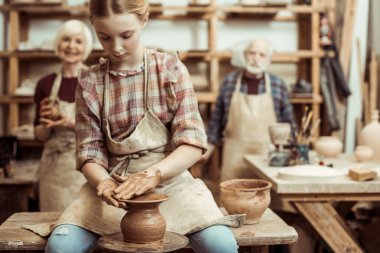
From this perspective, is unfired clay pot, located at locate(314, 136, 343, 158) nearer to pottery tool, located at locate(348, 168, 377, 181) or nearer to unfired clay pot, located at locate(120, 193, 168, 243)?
pottery tool, located at locate(348, 168, 377, 181)

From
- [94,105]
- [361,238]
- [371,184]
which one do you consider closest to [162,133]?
[94,105]

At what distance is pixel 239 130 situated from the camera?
16.6 ft

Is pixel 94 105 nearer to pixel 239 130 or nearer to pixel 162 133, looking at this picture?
pixel 162 133

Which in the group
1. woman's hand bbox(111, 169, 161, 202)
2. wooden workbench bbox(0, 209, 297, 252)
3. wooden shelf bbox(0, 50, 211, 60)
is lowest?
wooden workbench bbox(0, 209, 297, 252)

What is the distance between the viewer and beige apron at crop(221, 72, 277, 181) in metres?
5.01

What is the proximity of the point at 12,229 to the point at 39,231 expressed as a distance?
208 millimetres

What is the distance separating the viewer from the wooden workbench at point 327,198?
131 inches

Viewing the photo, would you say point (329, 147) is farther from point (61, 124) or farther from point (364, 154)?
point (61, 124)

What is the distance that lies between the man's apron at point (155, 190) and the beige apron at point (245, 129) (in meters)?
2.37

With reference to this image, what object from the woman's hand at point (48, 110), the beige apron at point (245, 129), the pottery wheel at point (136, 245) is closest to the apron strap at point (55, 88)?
the woman's hand at point (48, 110)

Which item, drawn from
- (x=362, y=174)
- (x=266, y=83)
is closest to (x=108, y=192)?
(x=362, y=174)

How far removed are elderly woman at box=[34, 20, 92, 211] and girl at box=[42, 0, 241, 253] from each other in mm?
1576

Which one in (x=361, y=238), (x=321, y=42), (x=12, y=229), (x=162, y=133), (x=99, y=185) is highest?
(x=321, y=42)

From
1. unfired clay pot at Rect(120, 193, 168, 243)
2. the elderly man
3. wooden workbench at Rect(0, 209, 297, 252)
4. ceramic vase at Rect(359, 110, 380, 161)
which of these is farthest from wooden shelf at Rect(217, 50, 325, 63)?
unfired clay pot at Rect(120, 193, 168, 243)
